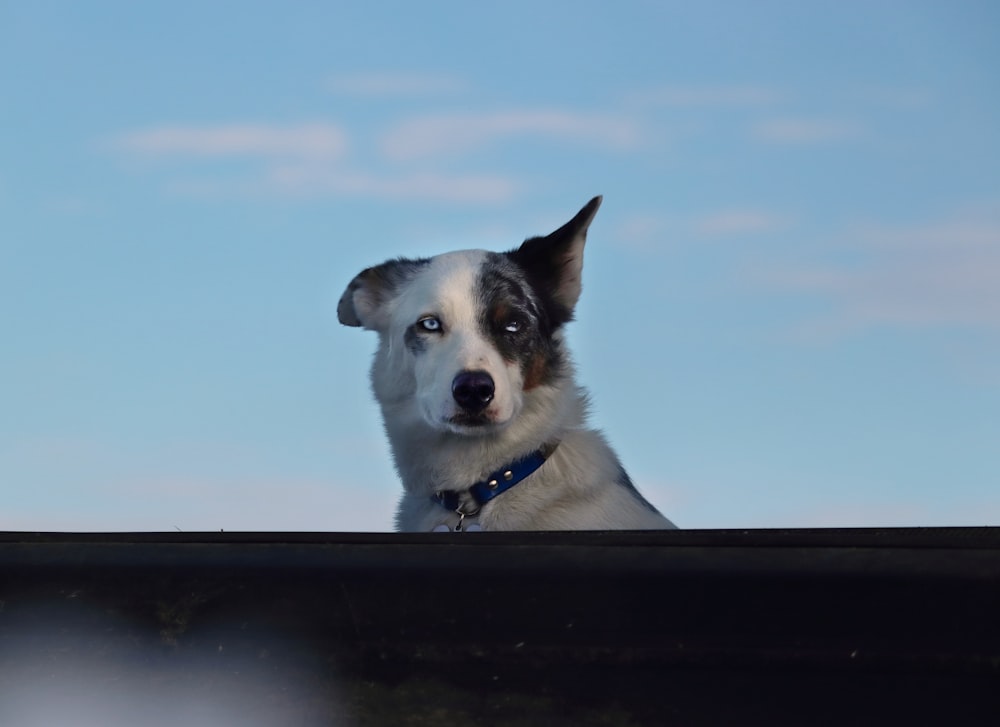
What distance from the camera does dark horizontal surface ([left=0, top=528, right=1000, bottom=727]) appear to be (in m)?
2.01

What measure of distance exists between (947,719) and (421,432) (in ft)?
12.9

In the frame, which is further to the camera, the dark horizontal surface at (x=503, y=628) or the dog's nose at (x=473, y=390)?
the dog's nose at (x=473, y=390)

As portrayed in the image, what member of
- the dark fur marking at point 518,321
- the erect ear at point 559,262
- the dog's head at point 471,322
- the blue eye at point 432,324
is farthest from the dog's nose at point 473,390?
the erect ear at point 559,262

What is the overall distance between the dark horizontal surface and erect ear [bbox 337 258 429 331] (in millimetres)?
3900

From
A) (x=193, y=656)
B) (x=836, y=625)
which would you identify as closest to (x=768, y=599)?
(x=836, y=625)

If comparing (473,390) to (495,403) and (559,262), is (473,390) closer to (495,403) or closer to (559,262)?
(495,403)

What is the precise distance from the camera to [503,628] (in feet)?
6.95

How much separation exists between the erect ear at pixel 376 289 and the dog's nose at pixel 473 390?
1.06m

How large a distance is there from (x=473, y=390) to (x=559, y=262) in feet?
3.91

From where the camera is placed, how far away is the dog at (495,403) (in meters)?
5.32

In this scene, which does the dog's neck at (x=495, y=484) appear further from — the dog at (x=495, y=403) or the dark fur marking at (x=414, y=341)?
the dark fur marking at (x=414, y=341)

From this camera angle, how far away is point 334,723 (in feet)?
7.02

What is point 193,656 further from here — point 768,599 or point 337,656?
point 768,599

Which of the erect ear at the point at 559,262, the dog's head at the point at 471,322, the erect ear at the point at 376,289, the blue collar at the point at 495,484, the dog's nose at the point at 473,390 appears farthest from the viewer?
the erect ear at the point at 376,289
